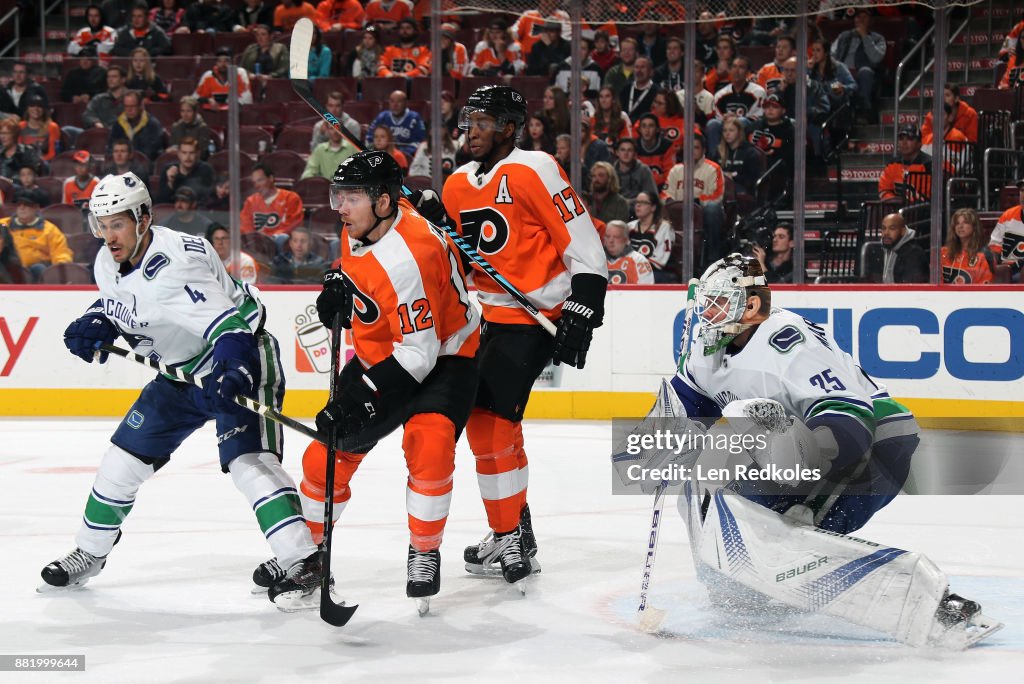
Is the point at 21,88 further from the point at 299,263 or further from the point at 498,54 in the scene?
the point at 498,54

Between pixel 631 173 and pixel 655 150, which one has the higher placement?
pixel 655 150

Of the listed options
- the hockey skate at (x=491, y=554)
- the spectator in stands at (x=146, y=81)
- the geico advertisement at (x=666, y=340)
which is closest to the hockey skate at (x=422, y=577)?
the hockey skate at (x=491, y=554)

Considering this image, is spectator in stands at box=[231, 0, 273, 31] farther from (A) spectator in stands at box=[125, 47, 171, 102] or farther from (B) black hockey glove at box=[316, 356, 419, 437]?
→ (B) black hockey glove at box=[316, 356, 419, 437]

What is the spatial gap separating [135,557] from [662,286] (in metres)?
3.74

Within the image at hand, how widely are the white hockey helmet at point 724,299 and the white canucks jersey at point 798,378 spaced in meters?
0.06

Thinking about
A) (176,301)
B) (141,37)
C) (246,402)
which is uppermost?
(141,37)

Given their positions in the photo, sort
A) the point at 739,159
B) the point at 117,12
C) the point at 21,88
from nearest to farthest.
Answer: the point at 739,159, the point at 21,88, the point at 117,12

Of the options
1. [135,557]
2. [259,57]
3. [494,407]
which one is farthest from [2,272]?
[494,407]

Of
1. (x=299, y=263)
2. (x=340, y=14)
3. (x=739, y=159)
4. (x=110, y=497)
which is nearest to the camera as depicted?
(x=110, y=497)

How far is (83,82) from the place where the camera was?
7.50 metres

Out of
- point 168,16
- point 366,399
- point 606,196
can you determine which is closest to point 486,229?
point 366,399

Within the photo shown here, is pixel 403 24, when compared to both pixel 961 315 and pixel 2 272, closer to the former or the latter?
pixel 2 272

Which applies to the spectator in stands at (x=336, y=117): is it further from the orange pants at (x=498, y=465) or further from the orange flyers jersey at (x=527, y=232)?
the orange pants at (x=498, y=465)

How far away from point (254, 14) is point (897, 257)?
17.6 ft
